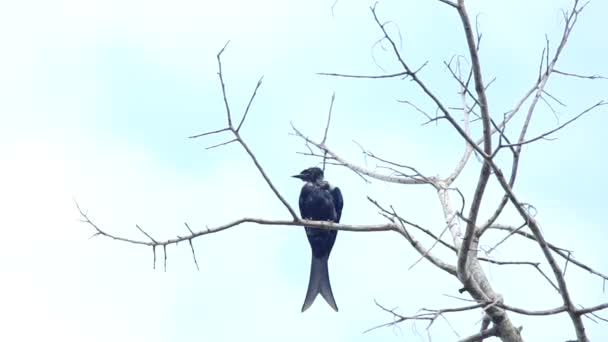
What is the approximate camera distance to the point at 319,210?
9469 mm

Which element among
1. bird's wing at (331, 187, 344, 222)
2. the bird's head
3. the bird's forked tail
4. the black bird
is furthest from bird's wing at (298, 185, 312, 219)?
the bird's forked tail

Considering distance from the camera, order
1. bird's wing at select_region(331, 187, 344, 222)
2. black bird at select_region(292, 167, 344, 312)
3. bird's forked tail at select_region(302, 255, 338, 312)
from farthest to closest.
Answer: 1. bird's wing at select_region(331, 187, 344, 222)
2. black bird at select_region(292, 167, 344, 312)
3. bird's forked tail at select_region(302, 255, 338, 312)

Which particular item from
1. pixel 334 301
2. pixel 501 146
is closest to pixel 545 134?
pixel 501 146

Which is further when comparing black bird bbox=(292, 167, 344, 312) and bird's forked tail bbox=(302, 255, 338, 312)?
black bird bbox=(292, 167, 344, 312)

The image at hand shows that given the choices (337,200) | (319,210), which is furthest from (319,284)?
(337,200)

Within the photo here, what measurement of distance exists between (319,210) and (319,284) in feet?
3.06

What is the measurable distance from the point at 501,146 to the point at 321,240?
511 centimetres

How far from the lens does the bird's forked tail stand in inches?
333

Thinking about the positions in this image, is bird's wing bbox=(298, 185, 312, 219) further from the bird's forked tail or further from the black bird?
the bird's forked tail

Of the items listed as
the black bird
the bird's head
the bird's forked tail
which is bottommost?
the bird's forked tail

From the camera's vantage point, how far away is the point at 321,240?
30.8 feet

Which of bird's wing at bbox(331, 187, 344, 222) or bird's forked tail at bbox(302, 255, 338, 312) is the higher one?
bird's wing at bbox(331, 187, 344, 222)

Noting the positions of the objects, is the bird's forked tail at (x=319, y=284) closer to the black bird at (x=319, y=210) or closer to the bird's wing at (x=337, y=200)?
the black bird at (x=319, y=210)

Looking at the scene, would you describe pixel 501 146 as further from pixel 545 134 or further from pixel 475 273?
pixel 475 273
